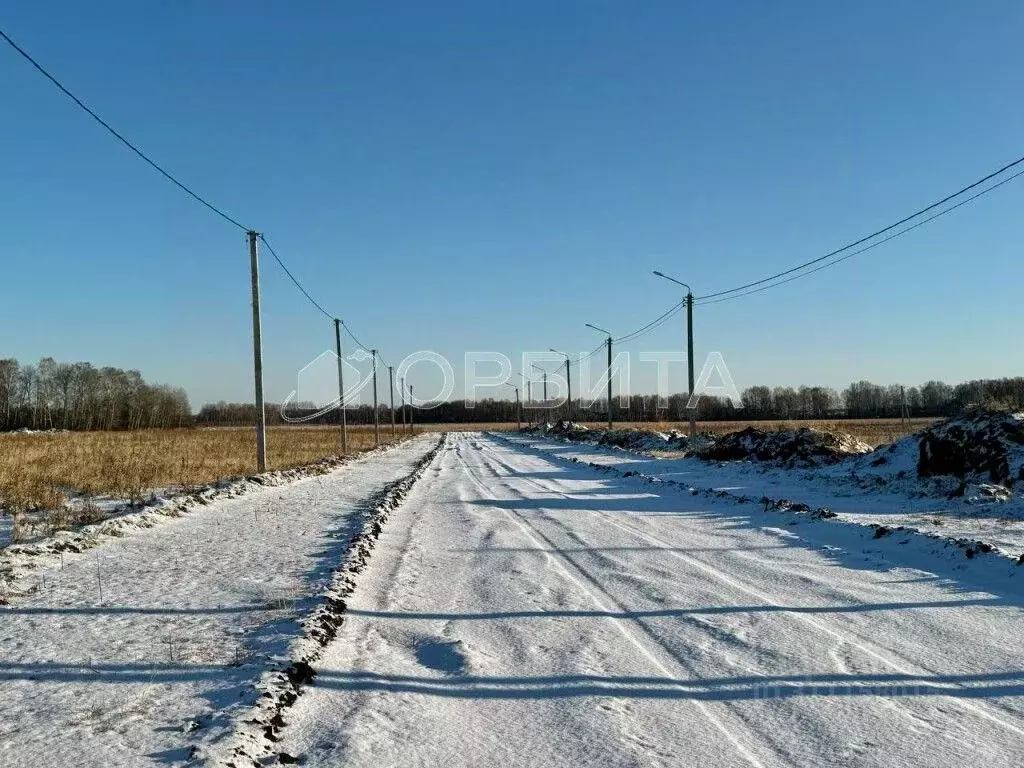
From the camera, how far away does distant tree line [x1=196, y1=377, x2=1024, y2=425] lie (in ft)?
417

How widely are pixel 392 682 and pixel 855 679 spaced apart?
2.91m

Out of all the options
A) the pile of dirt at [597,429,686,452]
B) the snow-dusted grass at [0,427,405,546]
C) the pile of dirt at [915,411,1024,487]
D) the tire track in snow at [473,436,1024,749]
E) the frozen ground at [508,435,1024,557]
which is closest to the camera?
the tire track in snow at [473,436,1024,749]

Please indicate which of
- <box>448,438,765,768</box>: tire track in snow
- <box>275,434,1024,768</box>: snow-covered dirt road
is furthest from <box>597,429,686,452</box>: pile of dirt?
<box>275,434,1024,768</box>: snow-covered dirt road

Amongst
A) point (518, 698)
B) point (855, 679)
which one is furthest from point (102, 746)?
point (855, 679)

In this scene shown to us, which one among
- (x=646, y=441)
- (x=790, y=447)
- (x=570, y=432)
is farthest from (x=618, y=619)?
(x=570, y=432)

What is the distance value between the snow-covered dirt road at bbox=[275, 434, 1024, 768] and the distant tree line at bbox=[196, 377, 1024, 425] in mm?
97482

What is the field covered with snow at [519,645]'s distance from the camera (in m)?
3.94

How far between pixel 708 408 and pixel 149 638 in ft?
454

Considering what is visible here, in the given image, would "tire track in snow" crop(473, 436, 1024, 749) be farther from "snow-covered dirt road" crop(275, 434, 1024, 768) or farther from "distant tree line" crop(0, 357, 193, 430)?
"distant tree line" crop(0, 357, 193, 430)

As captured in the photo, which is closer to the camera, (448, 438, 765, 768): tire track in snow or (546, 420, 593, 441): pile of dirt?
(448, 438, 765, 768): tire track in snow

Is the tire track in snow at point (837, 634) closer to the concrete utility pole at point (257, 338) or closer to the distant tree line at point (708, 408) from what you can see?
the concrete utility pole at point (257, 338)

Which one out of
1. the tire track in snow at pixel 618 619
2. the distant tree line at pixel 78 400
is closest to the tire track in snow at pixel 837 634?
the tire track in snow at pixel 618 619

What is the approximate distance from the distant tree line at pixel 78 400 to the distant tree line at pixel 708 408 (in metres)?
25.3

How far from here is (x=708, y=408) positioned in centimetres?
13875
